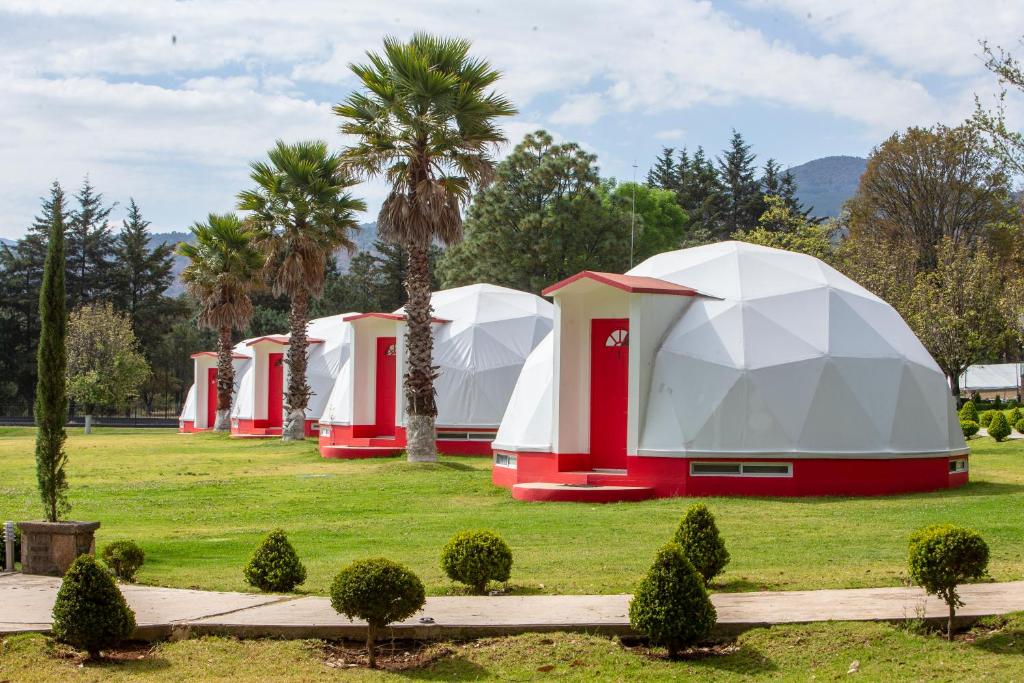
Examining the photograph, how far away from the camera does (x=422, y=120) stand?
94.8 feet

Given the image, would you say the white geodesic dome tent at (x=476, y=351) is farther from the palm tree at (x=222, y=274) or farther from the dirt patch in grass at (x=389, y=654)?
the dirt patch in grass at (x=389, y=654)

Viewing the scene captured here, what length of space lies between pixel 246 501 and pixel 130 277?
203ft

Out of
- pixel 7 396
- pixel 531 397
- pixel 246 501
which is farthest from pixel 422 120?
pixel 7 396

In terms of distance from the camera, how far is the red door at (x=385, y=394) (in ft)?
121

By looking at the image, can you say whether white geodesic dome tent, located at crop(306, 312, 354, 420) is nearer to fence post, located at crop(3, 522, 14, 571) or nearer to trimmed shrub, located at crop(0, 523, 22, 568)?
trimmed shrub, located at crop(0, 523, 22, 568)

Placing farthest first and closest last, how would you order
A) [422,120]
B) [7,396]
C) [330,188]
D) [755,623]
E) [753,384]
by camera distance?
[7,396], [330,188], [422,120], [753,384], [755,623]

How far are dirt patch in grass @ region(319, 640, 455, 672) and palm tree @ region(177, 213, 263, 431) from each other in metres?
43.1

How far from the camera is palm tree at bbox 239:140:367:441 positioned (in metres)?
41.2

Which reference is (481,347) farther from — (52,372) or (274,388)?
(52,372)

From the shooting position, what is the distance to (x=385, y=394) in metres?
36.9

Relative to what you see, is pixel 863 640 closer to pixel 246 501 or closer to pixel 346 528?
pixel 346 528

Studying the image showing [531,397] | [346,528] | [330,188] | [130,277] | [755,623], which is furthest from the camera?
[130,277]

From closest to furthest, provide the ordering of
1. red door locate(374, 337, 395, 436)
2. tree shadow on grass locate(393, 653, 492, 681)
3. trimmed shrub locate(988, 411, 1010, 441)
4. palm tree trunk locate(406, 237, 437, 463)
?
tree shadow on grass locate(393, 653, 492, 681) → palm tree trunk locate(406, 237, 437, 463) → trimmed shrub locate(988, 411, 1010, 441) → red door locate(374, 337, 395, 436)

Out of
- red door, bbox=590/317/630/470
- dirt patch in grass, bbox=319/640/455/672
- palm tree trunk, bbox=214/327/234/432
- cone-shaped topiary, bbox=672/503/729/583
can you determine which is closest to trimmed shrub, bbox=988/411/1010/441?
red door, bbox=590/317/630/470
